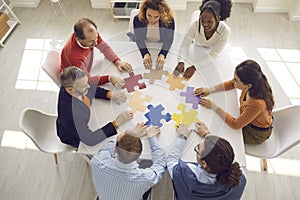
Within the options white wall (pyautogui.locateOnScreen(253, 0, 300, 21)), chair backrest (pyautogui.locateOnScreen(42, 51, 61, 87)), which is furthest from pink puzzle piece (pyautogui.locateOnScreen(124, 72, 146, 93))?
white wall (pyautogui.locateOnScreen(253, 0, 300, 21))

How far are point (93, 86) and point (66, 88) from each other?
0.79ft

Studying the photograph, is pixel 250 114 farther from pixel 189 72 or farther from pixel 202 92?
pixel 189 72

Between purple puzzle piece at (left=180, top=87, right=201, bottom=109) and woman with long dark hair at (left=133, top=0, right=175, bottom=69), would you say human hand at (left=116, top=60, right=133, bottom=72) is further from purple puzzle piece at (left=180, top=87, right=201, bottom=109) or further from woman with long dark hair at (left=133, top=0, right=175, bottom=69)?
purple puzzle piece at (left=180, top=87, right=201, bottom=109)

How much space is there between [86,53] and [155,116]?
0.76m

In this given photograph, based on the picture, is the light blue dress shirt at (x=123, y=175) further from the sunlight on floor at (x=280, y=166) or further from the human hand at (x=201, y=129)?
the sunlight on floor at (x=280, y=166)

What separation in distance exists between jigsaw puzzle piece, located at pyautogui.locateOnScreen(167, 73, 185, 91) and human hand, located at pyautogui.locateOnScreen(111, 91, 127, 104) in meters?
0.33

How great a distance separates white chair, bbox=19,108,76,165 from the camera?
6.16 feet

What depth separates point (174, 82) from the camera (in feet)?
6.30

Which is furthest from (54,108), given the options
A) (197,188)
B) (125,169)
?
(197,188)

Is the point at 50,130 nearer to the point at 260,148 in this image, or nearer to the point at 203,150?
the point at 203,150

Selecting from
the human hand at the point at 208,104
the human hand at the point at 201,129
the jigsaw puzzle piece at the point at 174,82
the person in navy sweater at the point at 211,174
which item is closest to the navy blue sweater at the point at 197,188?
the person in navy sweater at the point at 211,174

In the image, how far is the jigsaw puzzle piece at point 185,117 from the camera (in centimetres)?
172

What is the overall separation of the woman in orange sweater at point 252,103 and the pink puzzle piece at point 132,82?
40cm

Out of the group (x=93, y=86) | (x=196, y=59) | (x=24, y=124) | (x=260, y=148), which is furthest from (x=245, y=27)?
(x=24, y=124)
